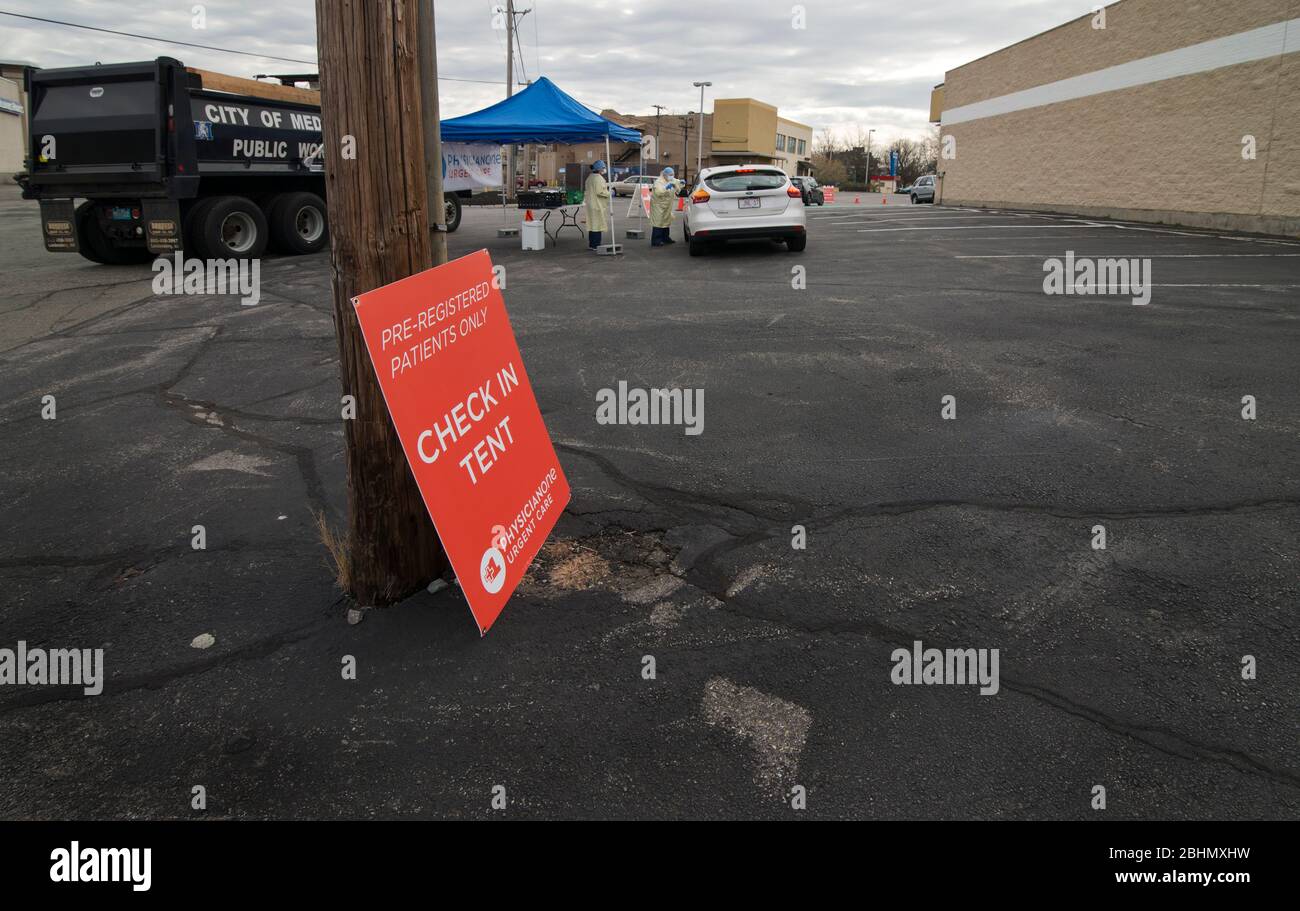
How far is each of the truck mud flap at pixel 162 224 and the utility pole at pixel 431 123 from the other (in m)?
11.5

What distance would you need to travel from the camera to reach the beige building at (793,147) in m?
95.2

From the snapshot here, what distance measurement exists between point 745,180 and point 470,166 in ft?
34.7

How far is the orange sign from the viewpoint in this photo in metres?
3.18

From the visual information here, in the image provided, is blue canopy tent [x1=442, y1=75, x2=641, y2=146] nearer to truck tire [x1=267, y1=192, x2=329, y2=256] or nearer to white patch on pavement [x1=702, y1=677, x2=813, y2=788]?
truck tire [x1=267, y1=192, x2=329, y2=256]

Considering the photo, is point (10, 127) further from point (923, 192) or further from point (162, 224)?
point (923, 192)

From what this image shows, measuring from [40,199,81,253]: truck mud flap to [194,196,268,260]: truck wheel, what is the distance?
203 centimetres

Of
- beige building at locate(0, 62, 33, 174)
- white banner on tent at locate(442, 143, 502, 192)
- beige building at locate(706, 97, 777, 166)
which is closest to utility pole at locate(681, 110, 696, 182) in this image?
beige building at locate(706, 97, 777, 166)

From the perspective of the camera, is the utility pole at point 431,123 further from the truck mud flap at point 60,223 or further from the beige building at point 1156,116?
the beige building at point 1156,116

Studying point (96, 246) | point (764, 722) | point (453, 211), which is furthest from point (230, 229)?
point (764, 722)

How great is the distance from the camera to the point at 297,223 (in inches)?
632

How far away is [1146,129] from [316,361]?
22.6 m

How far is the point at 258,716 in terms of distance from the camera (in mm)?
3006

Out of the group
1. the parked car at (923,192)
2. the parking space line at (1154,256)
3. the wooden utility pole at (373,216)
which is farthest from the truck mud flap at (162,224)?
the parked car at (923,192)
